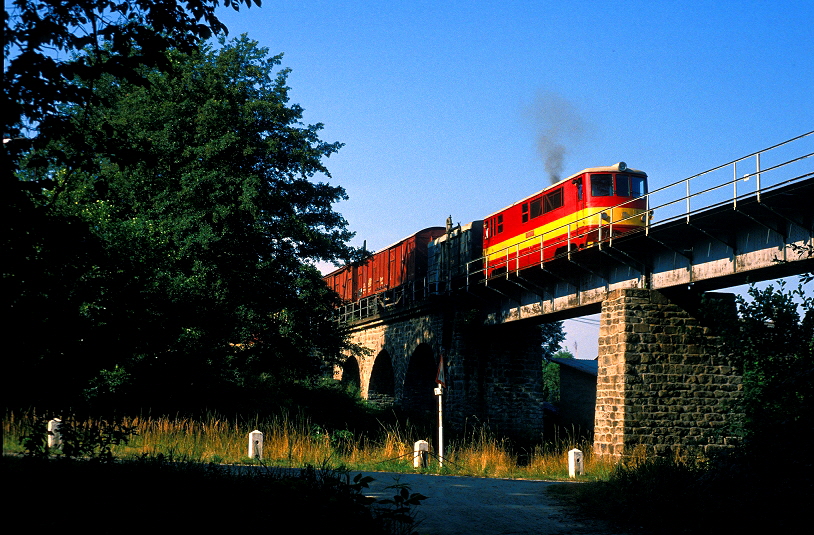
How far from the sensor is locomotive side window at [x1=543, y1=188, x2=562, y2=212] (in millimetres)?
24531

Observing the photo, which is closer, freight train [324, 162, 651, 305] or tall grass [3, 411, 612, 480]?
tall grass [3, 411, 612, 480]

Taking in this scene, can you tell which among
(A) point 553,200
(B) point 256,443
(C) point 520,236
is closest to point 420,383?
(C) point 520,236

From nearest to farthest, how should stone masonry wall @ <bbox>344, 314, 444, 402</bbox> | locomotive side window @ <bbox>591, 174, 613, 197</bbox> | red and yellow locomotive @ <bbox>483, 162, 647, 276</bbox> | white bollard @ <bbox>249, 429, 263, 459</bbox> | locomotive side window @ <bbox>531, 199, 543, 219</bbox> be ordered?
white bollard @ <bbox>249, 429, 263, 459</bbox>
red and yellow locomotive @ <bbox>483, 162, 647, 276</bbox>
locomotive side window @ <bbox>591, 174, 613, 197</bbox>
locomotive side window @ <bbox>531, 199, 543, 219</bbox>
stone masonry wall @ <bbox>344, 314, 444, 402</bbox>

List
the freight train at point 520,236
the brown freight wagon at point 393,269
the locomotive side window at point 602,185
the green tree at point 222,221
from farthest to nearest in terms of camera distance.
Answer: the brown freight wagon at point 393,269 → the locomotive side window at point 602,185 → the freight train at point 520,236 → the green tree at point 222,221

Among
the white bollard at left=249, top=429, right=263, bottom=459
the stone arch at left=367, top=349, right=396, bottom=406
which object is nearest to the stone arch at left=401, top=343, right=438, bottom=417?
the stone arch at left=367, top=349, right=396, bottom=406

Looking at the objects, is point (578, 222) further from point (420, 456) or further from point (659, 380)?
point (420, 456)

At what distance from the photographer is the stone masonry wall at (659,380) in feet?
63.0

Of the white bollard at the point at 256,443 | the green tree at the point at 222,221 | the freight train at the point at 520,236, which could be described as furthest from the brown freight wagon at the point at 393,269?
the white bollard at the point at 256,443

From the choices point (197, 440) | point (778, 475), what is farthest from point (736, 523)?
point (197, 440)

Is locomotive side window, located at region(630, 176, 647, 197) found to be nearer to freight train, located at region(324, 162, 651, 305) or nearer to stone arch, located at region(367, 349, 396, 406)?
freight train, located at region(324, 162, 651, 305)

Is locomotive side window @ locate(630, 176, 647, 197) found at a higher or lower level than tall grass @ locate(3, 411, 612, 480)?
higher

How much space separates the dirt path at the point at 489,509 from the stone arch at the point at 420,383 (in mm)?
19500

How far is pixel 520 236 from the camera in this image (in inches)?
1057

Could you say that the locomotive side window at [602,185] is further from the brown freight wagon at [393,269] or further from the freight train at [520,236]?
the brown freight wagon at [393,269]
